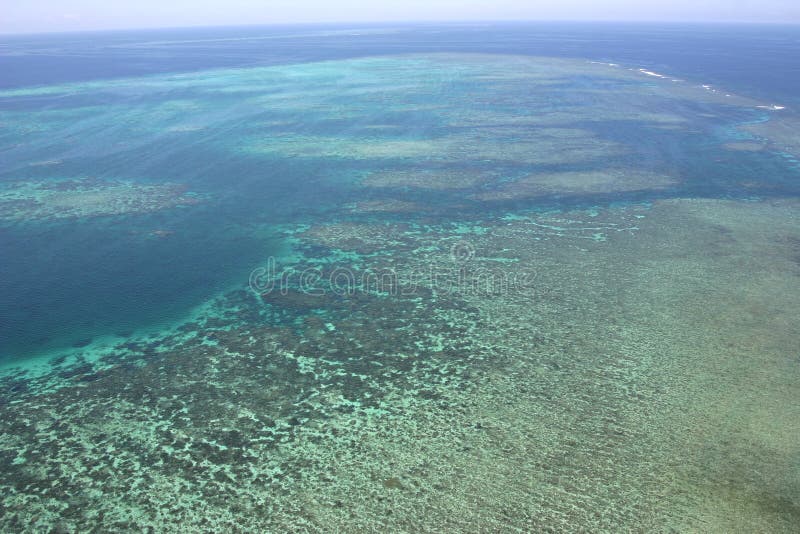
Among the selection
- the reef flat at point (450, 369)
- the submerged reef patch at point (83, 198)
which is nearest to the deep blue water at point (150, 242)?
the reef flat at point (450, 369)

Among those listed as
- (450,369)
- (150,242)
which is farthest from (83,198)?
(450,369)

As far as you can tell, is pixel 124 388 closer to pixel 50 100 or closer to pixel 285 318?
pixel 285 318

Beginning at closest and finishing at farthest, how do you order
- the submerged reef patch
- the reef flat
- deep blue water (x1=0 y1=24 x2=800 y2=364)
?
the reef flat
deep blue water (x1=0 y1=24 x2=800 y2=364)
the submerged reef patch

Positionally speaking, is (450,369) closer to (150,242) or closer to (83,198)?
(150,242)

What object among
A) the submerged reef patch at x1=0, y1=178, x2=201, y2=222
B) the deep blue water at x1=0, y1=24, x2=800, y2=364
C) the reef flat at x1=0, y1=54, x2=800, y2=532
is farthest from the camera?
the submerged reef patch at x1=0, y1=178, x2=201, y2=222

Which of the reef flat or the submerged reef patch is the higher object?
the submerged reef patch

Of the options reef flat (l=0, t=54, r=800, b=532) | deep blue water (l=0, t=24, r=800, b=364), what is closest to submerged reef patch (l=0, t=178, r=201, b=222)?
reef flat (l=0, t=54, r=800, b=532)

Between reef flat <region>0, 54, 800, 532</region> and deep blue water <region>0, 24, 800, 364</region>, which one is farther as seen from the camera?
deep blue water <region>0, 24, 800, 364</region>

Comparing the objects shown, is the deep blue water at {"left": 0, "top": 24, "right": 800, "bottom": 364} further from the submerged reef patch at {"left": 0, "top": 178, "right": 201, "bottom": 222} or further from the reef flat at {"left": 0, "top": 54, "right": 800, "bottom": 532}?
the submerged reef patch at {"left": 0, "top": 178, "right": 201, "bottom": 222}

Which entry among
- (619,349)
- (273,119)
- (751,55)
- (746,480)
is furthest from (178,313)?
(751,55)
